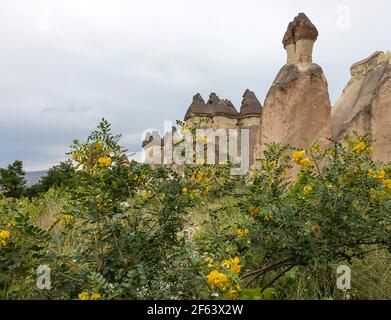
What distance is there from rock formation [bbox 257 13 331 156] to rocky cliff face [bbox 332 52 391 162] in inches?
32.8

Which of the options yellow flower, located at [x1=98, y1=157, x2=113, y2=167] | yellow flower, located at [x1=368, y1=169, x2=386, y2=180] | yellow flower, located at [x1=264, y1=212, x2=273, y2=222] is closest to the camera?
yellow flower, located at [x1=98, y1=157, x2=113, y2=167]

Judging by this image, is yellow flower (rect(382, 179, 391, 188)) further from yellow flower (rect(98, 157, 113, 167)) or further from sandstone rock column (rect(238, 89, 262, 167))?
sandstone rock column (rect(238, 89, 262, 167))

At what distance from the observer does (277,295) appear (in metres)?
2.78

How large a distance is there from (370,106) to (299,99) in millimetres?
2116

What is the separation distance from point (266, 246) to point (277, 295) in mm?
543

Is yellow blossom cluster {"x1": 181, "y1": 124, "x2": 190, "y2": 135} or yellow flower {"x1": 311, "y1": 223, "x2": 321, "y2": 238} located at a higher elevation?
yellow blossom cluster {"x1": 181, "y1": 124, "x2": 190, "y2": 135}

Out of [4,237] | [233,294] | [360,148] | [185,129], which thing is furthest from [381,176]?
[4,237]

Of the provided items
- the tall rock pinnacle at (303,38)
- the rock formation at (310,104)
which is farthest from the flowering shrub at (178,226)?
the tall rock pinnacle at (303,38)

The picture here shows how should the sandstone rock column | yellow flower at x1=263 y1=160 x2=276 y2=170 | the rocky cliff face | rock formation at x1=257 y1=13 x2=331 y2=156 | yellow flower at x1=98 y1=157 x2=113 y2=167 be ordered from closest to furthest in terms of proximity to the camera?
yellow flower at x1=98 y1=157 x2=113 y2=167 → yellow flower at x1=263 y1=160 x2=276 y2=170 → rock formation at x1=257 y1=13 x2=331 y2=156 → the rocky cliff face → the sandstone rock column

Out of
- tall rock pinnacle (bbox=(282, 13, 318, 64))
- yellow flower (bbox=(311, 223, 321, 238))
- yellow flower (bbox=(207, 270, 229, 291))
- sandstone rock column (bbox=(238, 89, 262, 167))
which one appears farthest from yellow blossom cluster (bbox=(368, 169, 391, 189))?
sandstone rock column (bbox=(238, 89, 262, 167))

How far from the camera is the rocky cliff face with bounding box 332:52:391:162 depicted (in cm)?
1100

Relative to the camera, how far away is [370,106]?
37.2ft
